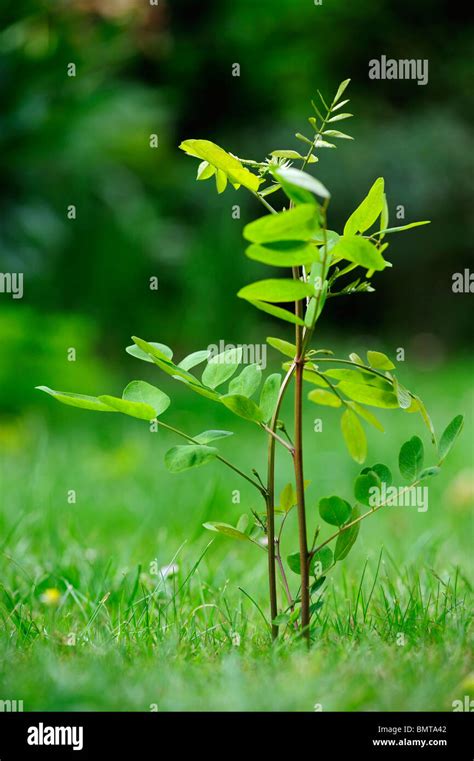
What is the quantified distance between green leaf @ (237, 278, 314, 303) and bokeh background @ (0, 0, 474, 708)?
7.20 ft

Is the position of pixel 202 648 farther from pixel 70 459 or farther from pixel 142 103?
pixel 142 103

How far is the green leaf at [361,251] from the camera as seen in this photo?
1070 mm

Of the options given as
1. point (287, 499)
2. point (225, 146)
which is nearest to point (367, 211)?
point (287, 499)

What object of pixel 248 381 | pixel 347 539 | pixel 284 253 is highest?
pixel 284 253

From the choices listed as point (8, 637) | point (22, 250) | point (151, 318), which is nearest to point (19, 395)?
point (22, 250)

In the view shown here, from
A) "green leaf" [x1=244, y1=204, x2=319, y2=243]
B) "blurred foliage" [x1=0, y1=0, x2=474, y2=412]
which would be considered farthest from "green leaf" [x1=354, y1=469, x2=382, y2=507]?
"blurred foliage" [x1=0, y1=0, x2=474, y2=412]

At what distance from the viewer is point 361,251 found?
108cm

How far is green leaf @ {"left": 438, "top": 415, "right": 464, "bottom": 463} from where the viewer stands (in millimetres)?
1189

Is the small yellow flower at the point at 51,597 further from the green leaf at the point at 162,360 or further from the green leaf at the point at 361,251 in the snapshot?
the green leaf at the point at 361,251

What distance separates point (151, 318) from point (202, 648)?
430 centimetres

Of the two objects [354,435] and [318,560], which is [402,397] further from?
[318,560]

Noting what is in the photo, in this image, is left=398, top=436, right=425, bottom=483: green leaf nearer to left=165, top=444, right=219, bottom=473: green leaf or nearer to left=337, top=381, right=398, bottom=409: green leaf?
left=337, top=381, right=398, bottom=409: green leaf

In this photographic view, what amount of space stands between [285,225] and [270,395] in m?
0.30
